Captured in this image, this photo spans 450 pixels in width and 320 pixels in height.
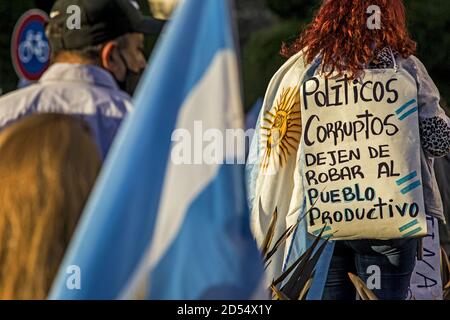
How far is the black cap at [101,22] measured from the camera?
231 inches

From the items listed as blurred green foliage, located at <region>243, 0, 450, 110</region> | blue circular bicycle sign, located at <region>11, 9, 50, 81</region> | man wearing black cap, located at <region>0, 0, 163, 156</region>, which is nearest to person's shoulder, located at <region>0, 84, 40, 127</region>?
man wearing black cap, located at <region>0, 0, 163, 156</region>

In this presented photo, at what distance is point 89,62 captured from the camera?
5816 millimetres

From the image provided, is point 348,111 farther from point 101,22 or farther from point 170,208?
point 170,208

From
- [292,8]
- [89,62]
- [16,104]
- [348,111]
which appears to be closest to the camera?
[16,104]

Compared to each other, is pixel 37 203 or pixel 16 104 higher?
pixel 16 104

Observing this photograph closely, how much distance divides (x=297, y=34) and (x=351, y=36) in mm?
10881

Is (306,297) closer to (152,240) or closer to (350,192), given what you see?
(350,192)

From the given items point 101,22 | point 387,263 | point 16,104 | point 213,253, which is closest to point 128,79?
point 101,22

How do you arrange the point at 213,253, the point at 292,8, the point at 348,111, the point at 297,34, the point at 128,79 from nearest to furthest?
1. the point at 213,253
2. the point at 348,111
3. the point at 128,79
4. the point at 297,34
5. the point at 292,8

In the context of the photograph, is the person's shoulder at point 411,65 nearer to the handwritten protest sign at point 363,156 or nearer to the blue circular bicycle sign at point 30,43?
the handwritten protest sign at point 363,156

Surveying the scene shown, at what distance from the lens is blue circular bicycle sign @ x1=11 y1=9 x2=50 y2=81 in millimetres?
10156

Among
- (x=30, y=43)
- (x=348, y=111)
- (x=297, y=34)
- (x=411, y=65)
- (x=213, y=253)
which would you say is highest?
(x=297, y=34)

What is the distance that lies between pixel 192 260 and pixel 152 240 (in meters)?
0.09

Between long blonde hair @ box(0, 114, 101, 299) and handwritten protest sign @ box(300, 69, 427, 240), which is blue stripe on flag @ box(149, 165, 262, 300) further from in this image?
handwritten protest sign @ box(300, 69, 427, 240)
